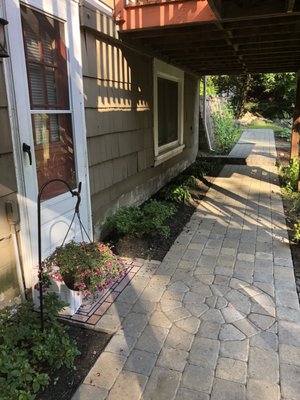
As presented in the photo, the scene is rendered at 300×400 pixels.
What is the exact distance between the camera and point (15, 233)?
225cm

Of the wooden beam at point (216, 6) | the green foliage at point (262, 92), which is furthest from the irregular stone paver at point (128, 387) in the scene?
the green foliage at point (262, 92)

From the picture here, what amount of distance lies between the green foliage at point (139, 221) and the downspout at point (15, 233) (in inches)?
51.2

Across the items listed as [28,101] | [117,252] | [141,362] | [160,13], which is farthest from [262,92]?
[141,362]

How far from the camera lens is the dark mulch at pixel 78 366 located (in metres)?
1.73

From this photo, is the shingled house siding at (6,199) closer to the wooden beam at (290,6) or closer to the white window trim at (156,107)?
the wooden beam at (290,6)

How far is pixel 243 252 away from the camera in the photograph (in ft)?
11.1

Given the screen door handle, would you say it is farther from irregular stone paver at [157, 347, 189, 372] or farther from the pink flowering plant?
irregular stone paver at [157, 347, 189, 372]

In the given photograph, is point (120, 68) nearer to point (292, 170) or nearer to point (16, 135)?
point (16, 135)

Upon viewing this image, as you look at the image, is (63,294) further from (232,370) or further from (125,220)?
(125,220)

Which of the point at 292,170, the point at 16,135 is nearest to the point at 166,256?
the point at 16,135

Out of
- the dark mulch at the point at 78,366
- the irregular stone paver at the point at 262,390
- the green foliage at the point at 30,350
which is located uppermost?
the green foliage at the point at 30,350

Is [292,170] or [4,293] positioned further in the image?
[292,170]

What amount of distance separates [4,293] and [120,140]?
2.23 metres

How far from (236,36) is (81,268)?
3.36 m
